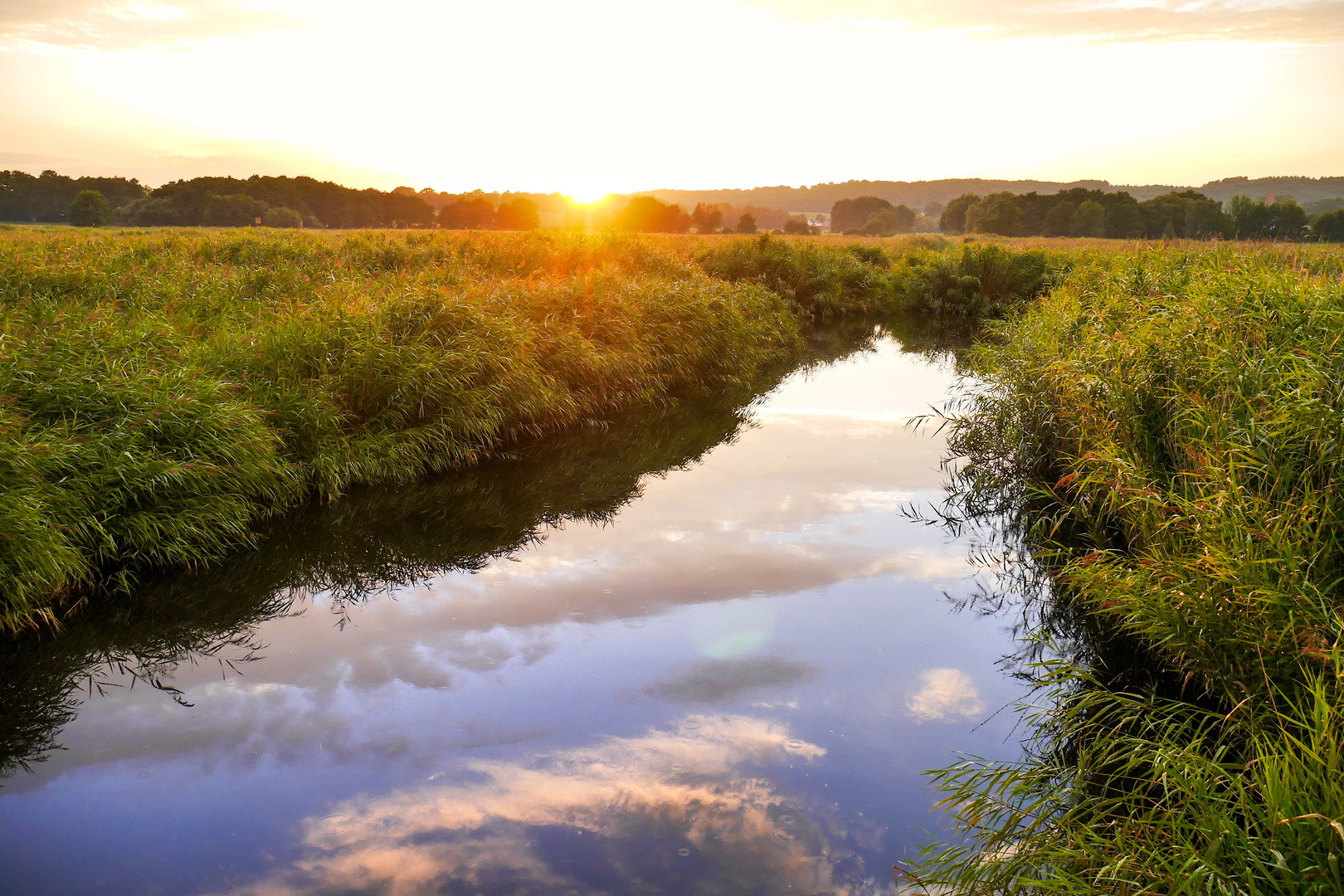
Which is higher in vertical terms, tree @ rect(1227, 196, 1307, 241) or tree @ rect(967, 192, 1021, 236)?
tree @ rect(967, 192, 1021, 236)

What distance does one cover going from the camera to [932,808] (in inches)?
167

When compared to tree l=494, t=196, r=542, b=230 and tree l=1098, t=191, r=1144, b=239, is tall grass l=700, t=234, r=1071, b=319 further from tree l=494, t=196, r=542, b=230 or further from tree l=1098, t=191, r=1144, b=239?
tree l=1098, t=191, r=1144, b=239

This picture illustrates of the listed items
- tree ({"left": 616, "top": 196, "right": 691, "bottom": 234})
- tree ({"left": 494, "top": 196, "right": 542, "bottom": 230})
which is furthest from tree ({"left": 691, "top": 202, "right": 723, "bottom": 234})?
tree ({"left": 494, "top": 196, "right": 542, "bottom": 230})

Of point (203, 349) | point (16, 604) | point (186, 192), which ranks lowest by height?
point (16, 604)

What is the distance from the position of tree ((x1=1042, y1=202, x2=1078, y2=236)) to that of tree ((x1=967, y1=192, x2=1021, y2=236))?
94.7 inches

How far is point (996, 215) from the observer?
68.8 metres

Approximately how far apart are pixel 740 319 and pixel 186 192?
134 feet

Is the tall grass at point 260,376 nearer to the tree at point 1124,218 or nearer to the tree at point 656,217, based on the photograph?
the tree at point 656,217

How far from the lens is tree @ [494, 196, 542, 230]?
49438 mm

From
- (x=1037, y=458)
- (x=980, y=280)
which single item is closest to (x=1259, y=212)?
(x=980, y=280)

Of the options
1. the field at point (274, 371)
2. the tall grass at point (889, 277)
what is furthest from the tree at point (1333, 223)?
the field at point (274, 371)

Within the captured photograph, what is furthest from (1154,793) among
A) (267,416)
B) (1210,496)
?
(267,416)

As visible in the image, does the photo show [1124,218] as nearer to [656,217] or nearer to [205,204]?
[656,217]

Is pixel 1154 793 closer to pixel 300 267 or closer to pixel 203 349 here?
pixel 203 349
